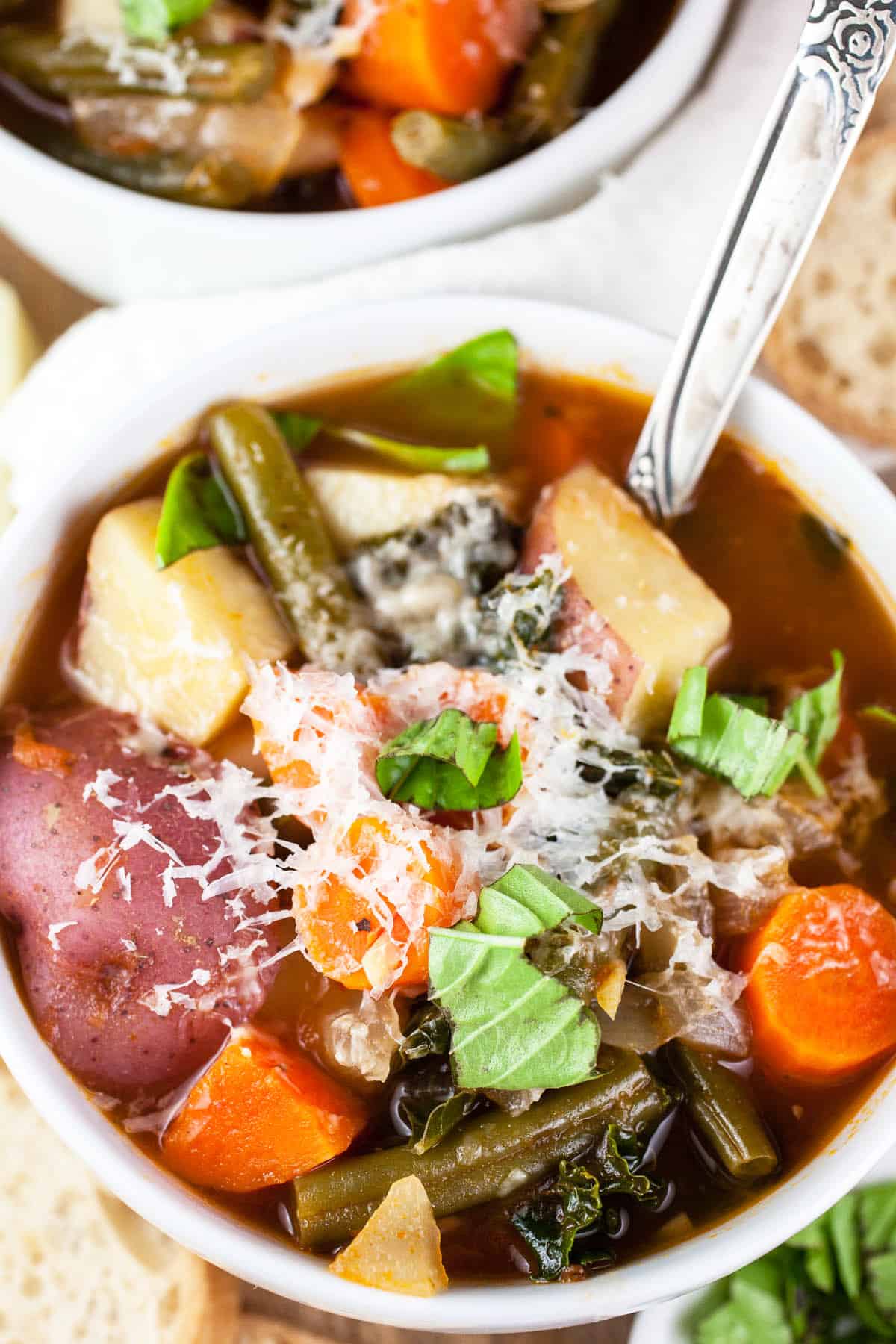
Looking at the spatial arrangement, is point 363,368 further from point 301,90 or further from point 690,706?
point 690,706

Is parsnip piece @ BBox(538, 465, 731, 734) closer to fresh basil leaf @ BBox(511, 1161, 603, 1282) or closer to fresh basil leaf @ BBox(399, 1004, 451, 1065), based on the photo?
fresh basil leaf @ BBox(399, 1004, 451, 1065)

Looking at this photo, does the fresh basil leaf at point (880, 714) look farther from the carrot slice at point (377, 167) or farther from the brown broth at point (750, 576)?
the carrot slice at point (377, 167)

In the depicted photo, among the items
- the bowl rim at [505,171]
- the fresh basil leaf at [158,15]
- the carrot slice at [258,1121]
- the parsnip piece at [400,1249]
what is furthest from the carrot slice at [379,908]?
the fresh basil leaf at [158,15]

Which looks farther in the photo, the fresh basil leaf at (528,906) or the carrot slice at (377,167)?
the carrot slice at (377,167)

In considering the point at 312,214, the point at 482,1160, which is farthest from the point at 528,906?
the point at 312,214

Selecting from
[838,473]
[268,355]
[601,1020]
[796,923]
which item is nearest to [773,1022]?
[796,923]
